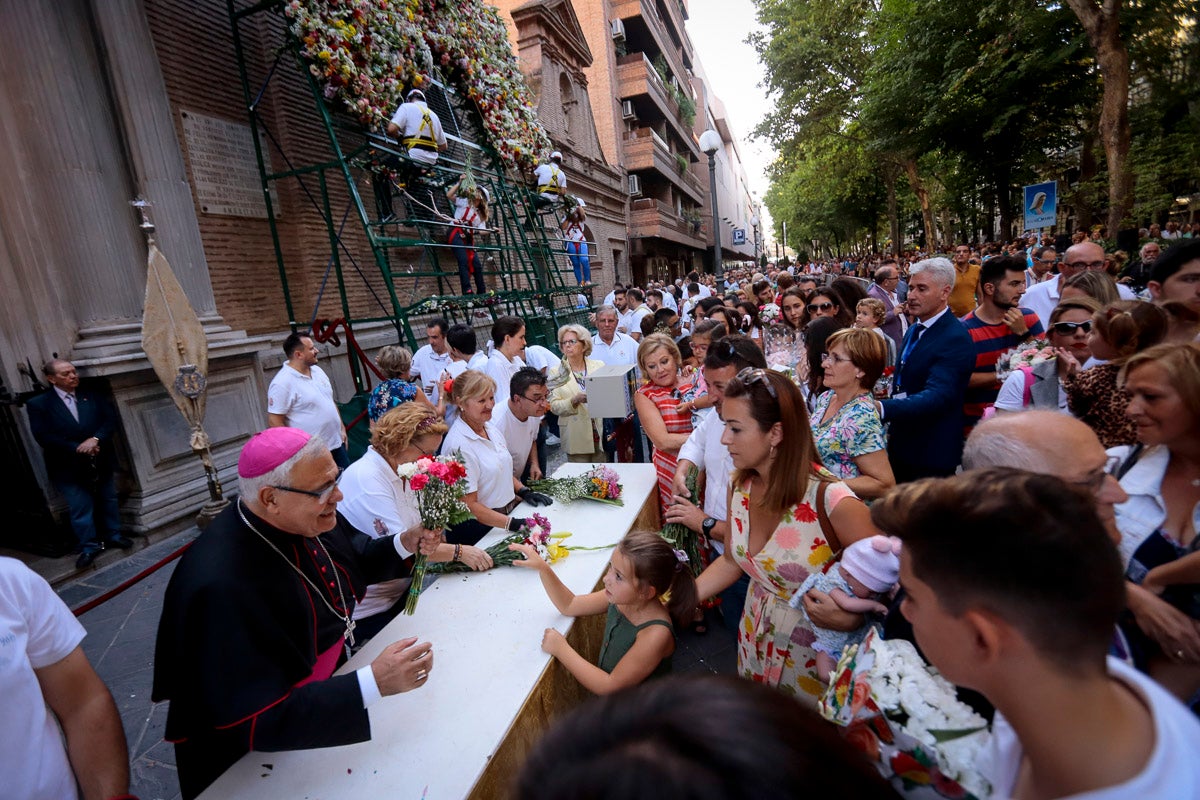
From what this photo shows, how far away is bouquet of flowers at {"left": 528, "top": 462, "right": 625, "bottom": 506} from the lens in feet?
11.8

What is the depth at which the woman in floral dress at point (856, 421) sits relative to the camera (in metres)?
2.57

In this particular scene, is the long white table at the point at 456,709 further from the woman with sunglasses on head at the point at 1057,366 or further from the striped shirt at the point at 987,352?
the striped shirt at the point at 987,352

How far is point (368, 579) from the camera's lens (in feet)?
8.94

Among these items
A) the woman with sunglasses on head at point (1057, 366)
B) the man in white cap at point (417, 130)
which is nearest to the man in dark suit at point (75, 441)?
the man in white cap at point (417, 130)

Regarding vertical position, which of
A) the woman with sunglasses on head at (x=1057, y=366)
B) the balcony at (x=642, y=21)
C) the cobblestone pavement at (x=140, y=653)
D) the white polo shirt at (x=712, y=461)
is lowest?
the cobblestone pavement at (x=140, y=653)

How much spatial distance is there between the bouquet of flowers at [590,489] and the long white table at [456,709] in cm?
77

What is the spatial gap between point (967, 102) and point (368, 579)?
67.4ft

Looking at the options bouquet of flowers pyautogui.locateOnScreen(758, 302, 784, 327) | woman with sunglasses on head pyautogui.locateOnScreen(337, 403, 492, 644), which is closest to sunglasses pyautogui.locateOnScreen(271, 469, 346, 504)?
woman with sunglasses on head pyautogui.locateOnScreen(337, 403, 492, 644)

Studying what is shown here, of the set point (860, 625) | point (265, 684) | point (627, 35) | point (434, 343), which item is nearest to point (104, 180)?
point (434, 343)

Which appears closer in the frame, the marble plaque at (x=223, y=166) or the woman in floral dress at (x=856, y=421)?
the woman in floral dress at (x=856, y=421)

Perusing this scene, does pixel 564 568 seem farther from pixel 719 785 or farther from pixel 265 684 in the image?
pixel 719 785

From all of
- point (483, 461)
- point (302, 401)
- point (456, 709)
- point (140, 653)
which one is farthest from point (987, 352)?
point (140, 653)

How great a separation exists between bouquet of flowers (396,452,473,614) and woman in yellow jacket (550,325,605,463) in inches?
93.6

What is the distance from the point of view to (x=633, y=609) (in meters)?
2.22
